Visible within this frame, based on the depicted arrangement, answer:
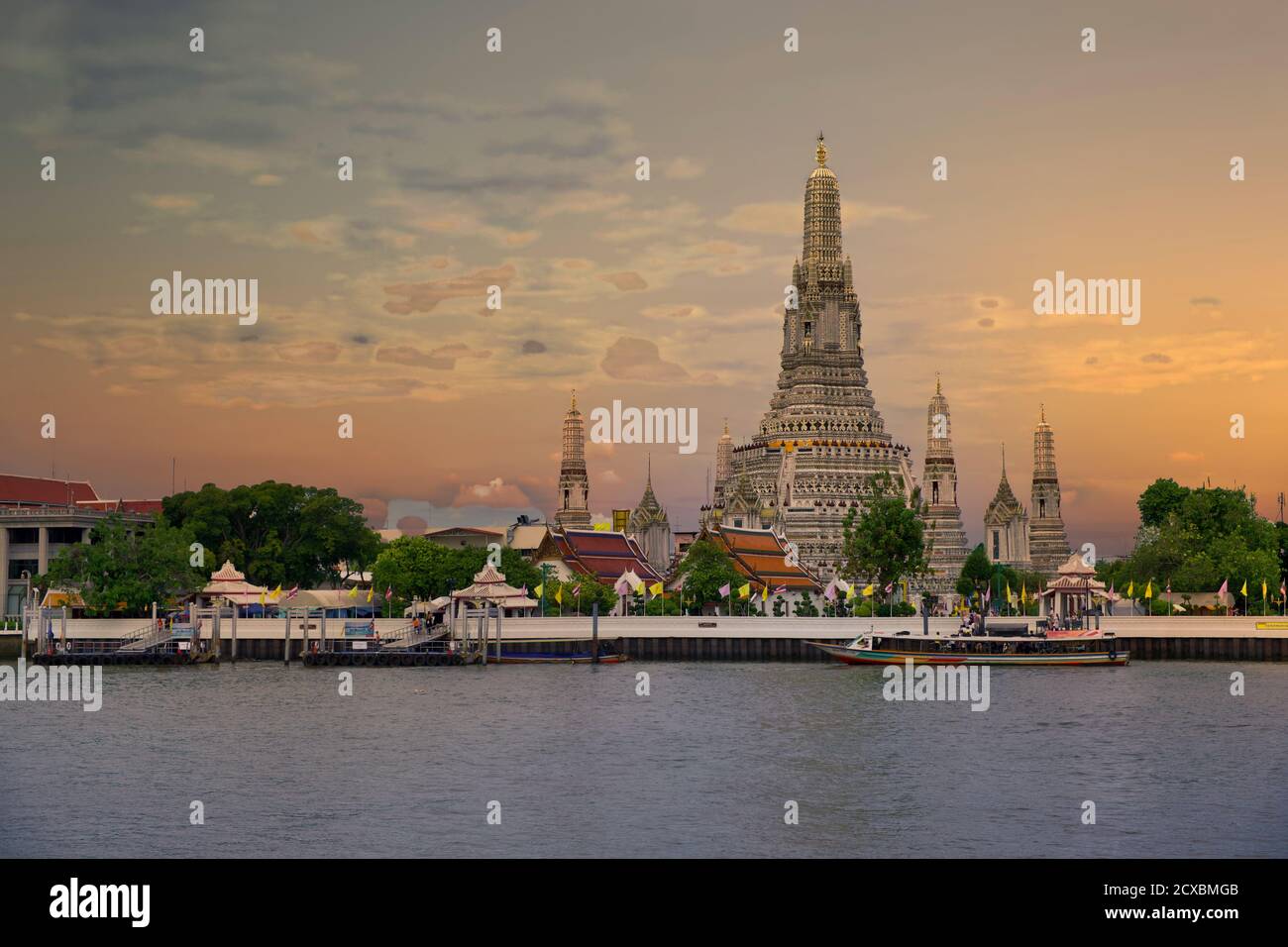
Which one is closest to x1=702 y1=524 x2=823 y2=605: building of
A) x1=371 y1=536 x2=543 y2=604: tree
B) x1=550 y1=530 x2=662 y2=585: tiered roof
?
x1=550 y1=530 x2=662 y2=585: tiered roof

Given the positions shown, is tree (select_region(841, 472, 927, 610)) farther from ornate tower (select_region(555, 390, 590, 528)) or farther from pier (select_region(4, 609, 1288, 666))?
ornate tower (select_region(555, 390, 590, 528))

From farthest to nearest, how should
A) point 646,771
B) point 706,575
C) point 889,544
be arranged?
point 889,544
point 706,575
point 646,771

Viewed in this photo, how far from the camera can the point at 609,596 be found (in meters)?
102

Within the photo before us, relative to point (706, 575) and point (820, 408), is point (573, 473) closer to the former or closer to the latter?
point (820, 408)

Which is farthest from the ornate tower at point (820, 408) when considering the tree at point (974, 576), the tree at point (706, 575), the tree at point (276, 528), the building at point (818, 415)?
the tree at point (276, 528)

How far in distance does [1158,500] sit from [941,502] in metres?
20.6

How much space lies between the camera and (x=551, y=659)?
86.2 m

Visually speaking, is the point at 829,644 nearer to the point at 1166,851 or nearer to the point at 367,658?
the point at 367,658

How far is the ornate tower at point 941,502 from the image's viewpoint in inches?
5581

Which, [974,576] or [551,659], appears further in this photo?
[974,576]

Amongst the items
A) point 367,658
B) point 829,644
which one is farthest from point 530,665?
point 829,644

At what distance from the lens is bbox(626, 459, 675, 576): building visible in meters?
163

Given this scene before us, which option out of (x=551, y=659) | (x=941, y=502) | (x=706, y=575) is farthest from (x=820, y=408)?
(x=551, y=659)

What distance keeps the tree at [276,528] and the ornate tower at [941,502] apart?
50238 millimetres
